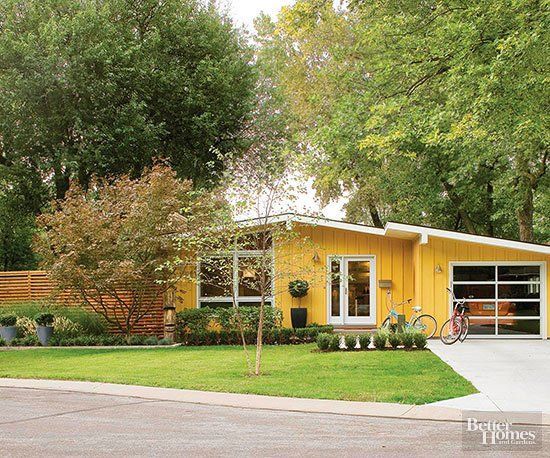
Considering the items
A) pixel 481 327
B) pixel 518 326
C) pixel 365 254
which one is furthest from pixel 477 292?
pixel 365 254

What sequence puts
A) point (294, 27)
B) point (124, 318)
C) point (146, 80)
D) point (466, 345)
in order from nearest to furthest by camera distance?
point (294, 27)
point (466, 345)
point (124, 318)
point (146, 80)

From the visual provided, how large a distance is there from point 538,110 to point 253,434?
1024 cm

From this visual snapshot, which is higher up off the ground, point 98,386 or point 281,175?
point 281,175

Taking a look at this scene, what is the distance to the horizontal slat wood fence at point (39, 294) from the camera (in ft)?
Answer: 66.1

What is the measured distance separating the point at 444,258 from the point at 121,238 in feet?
28.4

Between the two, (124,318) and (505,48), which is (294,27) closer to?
(505,48)

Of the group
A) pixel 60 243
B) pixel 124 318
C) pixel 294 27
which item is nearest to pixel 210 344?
pixel 124 318

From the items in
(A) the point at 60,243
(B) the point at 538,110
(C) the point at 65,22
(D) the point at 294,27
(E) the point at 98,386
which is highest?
(C) the point at 65,22

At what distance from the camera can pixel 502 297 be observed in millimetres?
19422

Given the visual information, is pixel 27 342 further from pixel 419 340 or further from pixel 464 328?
pixel 464 328

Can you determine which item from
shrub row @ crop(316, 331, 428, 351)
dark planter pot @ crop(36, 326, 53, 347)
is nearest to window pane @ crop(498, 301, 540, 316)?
shrub row @ crop(316, 331, 428, 351)

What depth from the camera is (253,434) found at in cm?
746

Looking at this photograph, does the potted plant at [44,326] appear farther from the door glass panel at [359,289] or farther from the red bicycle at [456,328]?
the red bicycle at [456,328]

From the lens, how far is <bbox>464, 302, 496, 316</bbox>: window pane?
1938 centimetres
